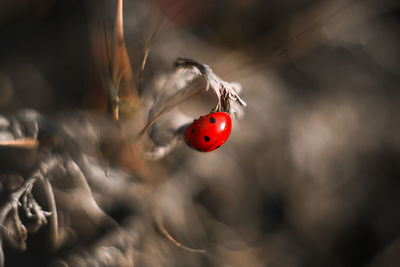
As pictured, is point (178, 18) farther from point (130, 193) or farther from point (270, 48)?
point (130, 193)

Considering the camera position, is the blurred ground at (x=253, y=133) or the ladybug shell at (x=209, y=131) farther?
the blurred ground at (x=253, y=133)

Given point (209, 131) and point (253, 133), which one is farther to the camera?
point (253, 133)

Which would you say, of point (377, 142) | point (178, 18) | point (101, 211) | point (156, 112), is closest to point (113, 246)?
point (101, 211)

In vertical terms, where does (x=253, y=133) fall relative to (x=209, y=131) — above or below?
above
